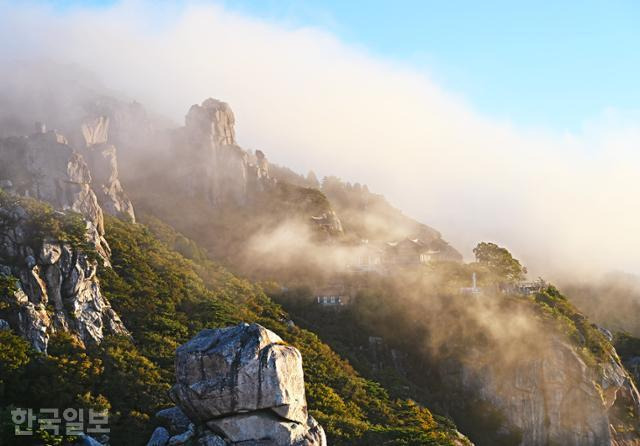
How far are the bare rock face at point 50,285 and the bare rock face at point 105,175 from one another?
27593mm

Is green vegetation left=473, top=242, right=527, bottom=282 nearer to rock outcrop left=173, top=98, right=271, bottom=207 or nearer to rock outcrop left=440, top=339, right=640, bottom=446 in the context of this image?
rock outcrop left=440, top=339, right=640, bottom=446

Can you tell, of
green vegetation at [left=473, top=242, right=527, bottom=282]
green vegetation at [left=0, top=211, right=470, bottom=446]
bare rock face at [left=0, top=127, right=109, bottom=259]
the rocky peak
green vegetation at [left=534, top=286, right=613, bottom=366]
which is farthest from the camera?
the rocky peak

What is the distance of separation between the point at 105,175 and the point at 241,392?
2425 inches

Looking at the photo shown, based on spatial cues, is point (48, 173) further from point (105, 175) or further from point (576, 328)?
point (576, 328)

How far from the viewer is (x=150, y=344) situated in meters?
47.4

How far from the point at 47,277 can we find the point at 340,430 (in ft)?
77.9

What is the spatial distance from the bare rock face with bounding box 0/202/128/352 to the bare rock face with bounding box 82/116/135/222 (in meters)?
27.6

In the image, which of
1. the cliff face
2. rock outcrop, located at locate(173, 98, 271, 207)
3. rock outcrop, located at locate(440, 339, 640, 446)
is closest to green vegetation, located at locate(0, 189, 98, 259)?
the cliff face

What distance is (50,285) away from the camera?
150 ft

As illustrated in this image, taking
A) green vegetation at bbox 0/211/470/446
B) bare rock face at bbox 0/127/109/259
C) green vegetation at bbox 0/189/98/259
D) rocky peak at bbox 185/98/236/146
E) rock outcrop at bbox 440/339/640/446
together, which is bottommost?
rock outcrop at bbox 440/339/640/446

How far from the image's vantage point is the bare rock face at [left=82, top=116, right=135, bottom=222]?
249 feet

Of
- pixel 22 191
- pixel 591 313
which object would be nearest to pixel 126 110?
pixel 22 191

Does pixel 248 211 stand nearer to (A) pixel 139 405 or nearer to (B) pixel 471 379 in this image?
(B) pixel 471 379

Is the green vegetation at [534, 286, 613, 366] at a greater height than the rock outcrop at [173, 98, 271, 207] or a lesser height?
lesser
